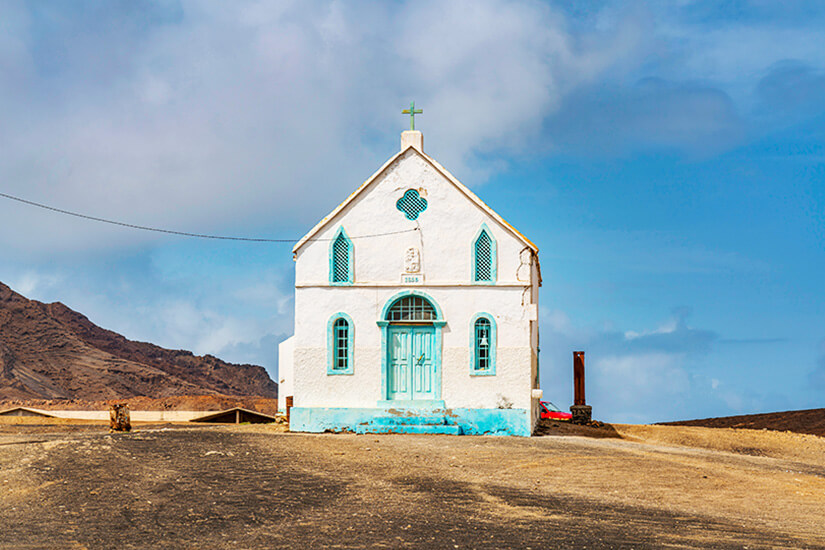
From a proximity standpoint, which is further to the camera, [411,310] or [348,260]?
[348,260]

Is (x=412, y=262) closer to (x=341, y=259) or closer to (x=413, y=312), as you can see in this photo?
(x=413, y=312)

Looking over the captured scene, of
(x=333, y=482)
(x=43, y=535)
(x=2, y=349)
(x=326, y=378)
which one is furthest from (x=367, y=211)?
(x=2, y=349)

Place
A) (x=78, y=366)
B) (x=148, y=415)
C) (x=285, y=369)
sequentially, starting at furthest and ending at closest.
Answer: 1. (x=78, y=366)
2. (x=148, y=415)
3. (x=285, y=369)

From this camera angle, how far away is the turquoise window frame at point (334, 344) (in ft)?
74.4

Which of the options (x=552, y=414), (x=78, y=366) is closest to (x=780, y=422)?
(x=552, y=414)

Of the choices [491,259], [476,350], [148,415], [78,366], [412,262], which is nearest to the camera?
[476,350]

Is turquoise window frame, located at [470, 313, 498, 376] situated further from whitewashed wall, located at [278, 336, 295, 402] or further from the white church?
whitewashed wall, located at [278, 336, 295, 402]

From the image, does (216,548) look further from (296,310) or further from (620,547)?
(296,310)

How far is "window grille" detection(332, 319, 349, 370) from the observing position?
22.9 m

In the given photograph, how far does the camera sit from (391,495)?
41.1 feet

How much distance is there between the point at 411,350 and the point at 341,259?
3.40m

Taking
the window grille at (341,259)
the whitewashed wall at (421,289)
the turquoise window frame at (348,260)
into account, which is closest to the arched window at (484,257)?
the whitewashed wall at (421,289)

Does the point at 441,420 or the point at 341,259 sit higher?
the point at 341,259

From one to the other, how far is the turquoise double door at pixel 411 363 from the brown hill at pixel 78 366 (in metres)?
46.4
